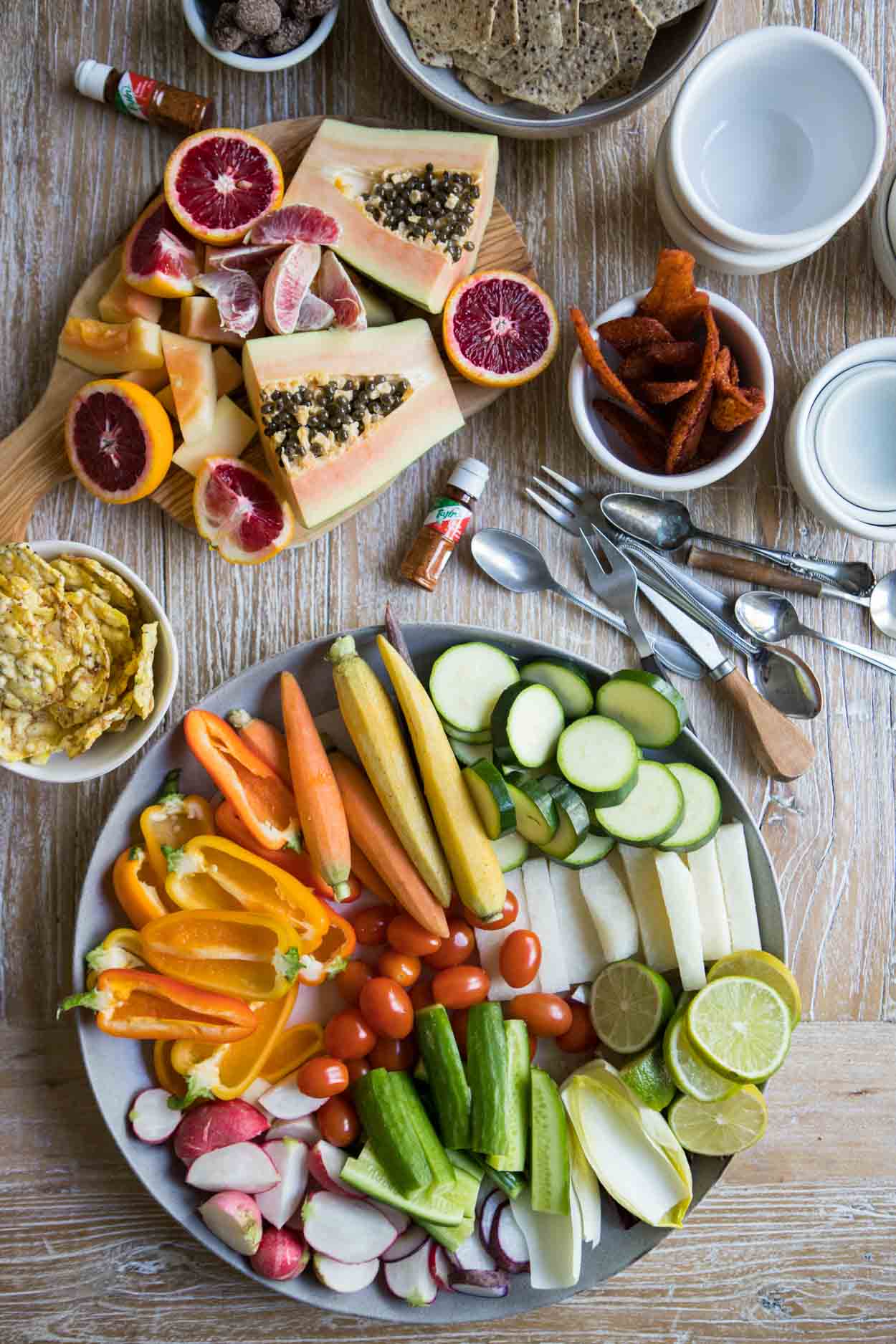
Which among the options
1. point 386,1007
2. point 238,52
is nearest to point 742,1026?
point 386,1007

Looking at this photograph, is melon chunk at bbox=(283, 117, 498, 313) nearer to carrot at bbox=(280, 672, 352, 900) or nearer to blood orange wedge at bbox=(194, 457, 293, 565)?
blood orange wedge at bbox=(194, 457, 293, 565)

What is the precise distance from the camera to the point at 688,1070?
197cm

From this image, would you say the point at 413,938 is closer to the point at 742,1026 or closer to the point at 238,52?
the point at 742,1026

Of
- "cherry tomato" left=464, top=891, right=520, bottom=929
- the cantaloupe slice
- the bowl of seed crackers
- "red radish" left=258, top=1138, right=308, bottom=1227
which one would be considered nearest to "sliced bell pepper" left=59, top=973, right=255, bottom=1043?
"red radish" left=258, top=1138, right=308, bottom=1227

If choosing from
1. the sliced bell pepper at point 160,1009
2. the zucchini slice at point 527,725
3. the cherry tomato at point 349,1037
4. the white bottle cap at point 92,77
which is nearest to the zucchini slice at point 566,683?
the zucchini slice at point 527,725

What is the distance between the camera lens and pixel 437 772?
202 cm

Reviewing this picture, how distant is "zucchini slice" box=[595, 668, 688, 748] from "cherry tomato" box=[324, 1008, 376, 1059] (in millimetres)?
742

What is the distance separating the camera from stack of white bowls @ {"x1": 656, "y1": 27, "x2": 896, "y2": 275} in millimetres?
1942

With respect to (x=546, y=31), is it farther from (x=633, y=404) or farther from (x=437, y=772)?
(x=437, y=772)

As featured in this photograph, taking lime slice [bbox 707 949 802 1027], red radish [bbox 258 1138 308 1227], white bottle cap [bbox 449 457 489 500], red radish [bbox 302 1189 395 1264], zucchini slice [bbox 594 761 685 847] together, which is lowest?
red radish [bbox 302 1189 395 1264]

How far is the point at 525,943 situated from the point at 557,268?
1.34 metres

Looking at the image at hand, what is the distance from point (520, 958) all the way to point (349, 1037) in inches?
13.8

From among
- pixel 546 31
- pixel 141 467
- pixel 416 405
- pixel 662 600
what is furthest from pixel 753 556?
pixel 141 467

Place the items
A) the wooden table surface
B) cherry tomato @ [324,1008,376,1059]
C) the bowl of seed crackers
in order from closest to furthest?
the bowl of seed crackers, cherry tomato @ [324,1008,376,1059], the wooden table surface
